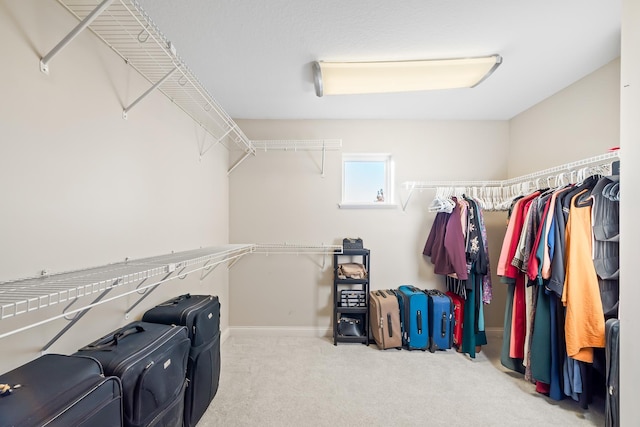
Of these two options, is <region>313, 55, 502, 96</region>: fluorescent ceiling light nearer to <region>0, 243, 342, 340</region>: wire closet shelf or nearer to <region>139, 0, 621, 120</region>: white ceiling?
<region>139, 0, 621, 120</region>: white ceiling

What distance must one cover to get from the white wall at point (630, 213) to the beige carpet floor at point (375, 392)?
3.89ft

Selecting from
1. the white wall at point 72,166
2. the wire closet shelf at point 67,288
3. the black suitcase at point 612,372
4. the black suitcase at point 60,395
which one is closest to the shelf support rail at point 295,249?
the white wall at point 72,166

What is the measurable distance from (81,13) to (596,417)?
361cm

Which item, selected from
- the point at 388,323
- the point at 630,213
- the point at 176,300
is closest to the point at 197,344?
the point at 176,300

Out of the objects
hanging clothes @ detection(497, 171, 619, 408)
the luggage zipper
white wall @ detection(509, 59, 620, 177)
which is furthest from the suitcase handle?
white wall @ detection(509, 59, 620, 177)

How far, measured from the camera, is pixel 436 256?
7.72 feet

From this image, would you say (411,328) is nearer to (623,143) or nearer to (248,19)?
(623,143)

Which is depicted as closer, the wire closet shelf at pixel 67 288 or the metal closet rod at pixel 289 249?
the wire closet shelf at pixel 67 288

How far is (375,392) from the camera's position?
68.5 inches

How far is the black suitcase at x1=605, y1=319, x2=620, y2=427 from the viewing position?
1.26m

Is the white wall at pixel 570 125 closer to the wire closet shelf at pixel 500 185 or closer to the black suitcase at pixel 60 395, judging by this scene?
the wire closet shelf at pixel 500 185

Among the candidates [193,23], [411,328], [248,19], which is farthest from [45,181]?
[411,328]

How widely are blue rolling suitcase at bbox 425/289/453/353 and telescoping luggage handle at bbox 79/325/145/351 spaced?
228 cm

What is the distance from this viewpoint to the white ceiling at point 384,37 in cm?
127
